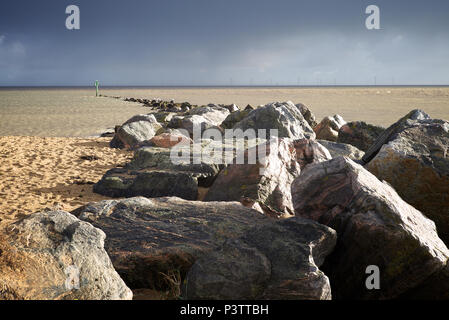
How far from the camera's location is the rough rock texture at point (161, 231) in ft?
11.9

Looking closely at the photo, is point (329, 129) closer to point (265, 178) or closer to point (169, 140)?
point (169, 140)

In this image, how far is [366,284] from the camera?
3428 mm

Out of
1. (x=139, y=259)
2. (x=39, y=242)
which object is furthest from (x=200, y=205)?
(x=39, y=242)

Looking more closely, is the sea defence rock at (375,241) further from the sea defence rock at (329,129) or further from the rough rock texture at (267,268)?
the sea defence rock at (329,129)

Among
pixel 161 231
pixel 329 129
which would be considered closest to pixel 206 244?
pixel 161 231

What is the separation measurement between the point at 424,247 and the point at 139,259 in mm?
2818

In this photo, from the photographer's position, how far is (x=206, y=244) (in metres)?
3.77

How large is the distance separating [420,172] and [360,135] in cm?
508

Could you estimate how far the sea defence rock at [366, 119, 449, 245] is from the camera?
4578mm

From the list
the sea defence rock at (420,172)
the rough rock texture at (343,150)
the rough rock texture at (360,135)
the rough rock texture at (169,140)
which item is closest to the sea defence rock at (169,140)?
the rough rock texture at (169,140)

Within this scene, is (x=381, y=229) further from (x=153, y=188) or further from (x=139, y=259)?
(x=153, y=188)

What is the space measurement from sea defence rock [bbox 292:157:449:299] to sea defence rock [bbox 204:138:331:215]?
3.56 ft

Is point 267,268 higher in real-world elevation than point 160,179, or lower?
lower

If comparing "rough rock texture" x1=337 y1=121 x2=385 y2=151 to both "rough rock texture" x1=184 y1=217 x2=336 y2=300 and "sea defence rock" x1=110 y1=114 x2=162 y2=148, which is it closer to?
"sea defence rock" x1=110 y1=114 x2=162 y2=148
